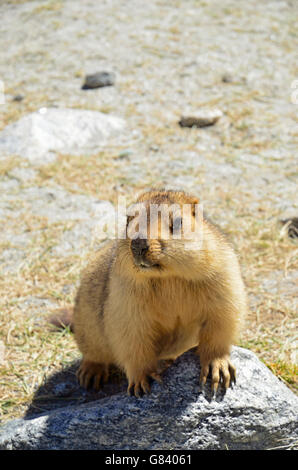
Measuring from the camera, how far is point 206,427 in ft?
12.5

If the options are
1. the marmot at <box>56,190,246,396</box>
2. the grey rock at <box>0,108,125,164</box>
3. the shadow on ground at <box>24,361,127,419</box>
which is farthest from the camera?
the grey rock at <box>0,108,125,164</box>

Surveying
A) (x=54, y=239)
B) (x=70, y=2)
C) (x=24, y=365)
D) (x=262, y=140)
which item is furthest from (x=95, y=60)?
(x=24, y=365)

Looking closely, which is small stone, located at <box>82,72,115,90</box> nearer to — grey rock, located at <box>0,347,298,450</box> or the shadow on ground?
the shadow on ground

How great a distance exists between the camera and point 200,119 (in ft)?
34.6

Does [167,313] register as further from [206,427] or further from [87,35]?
[87,35]

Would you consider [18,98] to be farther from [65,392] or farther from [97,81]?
[65,392]

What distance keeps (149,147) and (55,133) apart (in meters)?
1.73

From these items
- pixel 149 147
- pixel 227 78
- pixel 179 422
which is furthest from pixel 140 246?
pixel 227 78

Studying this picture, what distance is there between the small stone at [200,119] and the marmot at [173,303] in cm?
666

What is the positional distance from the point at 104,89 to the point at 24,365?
8.04m

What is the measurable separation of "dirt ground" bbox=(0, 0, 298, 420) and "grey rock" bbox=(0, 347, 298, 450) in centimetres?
81

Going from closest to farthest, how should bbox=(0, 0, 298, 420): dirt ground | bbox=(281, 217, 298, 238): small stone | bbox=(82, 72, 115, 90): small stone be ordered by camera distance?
bbox=(0, 0, 298, 420): dirt ground < bbox=(281, 217, 298, 238): small stone < bbox=(82, 72, 115, 90): small stone

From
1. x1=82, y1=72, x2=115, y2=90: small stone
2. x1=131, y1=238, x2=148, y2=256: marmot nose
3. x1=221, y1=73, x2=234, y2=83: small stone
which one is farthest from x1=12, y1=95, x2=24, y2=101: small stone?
x1=131, y1=238, x2=148, y2=256: marmot nose

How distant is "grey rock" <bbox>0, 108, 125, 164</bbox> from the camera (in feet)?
31.7
